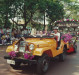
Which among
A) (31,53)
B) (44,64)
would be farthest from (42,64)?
(31,53)

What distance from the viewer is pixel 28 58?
468cm

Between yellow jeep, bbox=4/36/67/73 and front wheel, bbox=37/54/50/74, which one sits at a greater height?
yellow jeep, bbox=4/36/67/73

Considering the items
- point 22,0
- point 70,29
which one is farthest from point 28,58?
point 22,0

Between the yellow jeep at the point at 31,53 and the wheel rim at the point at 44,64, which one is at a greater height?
the yellow jeep at the point at 31,53

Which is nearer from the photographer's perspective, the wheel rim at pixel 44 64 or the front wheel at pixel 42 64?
the front wheel at pixel 42 64

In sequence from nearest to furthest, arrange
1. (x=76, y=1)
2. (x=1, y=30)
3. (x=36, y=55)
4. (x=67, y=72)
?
(x=36, y=55)
(x=67, y=72)
(x=1, y=30)
(x=76, y=1)

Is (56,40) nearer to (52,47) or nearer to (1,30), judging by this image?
(52,47)

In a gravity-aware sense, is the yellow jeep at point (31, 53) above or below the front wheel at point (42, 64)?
above

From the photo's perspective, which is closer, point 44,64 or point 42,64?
point 42,64

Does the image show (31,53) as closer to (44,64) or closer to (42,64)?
(42,64)

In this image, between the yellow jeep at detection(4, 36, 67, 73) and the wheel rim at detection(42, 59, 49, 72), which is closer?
the yellow jeep at detection(4, 36, 67, 73)

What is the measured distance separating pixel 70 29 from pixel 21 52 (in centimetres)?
766

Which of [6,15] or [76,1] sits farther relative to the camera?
[76,1]

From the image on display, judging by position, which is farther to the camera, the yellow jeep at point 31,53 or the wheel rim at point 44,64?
the wheel rim at point 44,64
